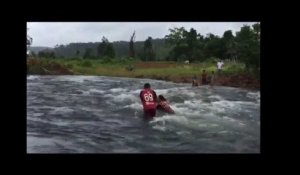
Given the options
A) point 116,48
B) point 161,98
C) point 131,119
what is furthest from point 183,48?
point 131,119

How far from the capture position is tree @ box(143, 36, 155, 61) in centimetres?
663

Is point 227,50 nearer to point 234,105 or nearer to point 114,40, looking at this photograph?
point 234,105

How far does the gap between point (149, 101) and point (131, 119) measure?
0.88 feet

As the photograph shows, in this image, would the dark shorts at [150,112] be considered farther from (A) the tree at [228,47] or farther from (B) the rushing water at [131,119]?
(A) the tree at [228,47]

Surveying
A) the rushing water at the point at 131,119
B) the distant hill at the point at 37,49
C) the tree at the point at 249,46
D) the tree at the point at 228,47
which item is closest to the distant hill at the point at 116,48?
the distant hill at the point at 37,49

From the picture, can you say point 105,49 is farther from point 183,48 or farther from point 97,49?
point 183,48

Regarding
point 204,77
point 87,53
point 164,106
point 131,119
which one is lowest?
point 131,119

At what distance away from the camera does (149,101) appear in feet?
21.2

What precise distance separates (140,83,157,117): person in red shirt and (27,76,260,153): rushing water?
0.17 feet

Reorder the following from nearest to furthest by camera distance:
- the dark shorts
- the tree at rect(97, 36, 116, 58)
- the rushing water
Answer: the rushing water
the dark shorts
the tree at rect(97, 36, 116, 58)

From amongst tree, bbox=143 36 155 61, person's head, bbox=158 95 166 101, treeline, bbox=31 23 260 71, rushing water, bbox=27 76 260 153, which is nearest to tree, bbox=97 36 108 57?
treeline, bbox=31 23 260 71

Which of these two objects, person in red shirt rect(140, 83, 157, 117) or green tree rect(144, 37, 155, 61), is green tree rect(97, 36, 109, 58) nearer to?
green tree rect(144, 37, 155, 61)
